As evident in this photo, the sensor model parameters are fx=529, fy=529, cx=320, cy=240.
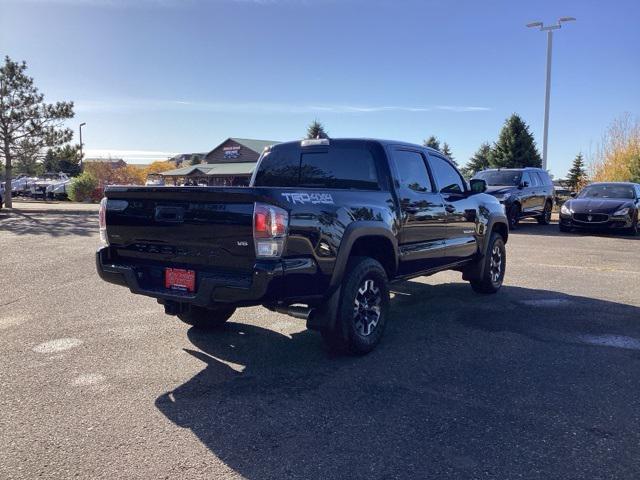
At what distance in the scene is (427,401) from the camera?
3.70 m

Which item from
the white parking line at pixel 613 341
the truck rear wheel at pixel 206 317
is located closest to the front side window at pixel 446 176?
the white parking line at pixel 613 341

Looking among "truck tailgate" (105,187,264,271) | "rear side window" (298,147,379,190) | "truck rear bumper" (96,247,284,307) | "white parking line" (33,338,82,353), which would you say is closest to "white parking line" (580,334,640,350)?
"rear side window" (298,147,379,190)

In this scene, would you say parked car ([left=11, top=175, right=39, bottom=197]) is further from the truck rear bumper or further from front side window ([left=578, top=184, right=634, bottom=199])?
the truck rear bumper

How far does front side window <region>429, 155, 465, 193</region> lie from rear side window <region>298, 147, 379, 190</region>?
1.11 metres

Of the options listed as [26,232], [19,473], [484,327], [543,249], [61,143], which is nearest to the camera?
[19,473]

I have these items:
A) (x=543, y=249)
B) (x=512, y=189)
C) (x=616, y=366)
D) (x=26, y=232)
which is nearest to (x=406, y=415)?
(x=616, y=366)

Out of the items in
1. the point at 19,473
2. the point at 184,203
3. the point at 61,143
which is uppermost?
the point at 61,143

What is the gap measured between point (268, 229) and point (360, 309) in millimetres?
1361

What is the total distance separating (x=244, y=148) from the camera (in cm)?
5172

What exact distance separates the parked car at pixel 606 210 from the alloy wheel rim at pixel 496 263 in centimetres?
857

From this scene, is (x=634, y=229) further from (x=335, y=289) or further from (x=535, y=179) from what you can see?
(x=335, y=289)

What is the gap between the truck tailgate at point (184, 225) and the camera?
382 cm

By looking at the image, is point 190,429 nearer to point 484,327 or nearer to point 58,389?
point 58,389

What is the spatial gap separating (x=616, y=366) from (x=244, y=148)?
162ft
